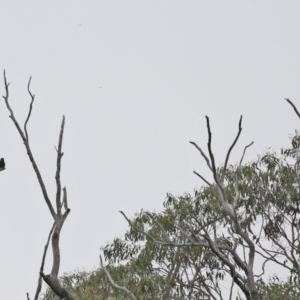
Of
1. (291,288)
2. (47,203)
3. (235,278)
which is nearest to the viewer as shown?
(47,203)

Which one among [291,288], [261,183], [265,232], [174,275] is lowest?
[291,288]

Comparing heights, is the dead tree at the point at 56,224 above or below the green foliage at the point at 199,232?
below

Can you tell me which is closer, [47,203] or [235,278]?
[47,203]

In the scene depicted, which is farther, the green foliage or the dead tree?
the green foliage

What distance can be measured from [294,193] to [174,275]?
2908 millimetres

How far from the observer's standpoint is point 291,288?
32.4 feet

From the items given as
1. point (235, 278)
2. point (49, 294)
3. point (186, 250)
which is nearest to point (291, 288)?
point (186, 250)

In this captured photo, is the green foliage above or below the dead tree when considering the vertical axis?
above

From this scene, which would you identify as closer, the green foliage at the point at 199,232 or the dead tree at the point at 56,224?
the dead tree at the point at 56,224

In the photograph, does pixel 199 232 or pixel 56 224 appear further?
pixel 199 232

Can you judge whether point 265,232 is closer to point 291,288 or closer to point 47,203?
point 291,288

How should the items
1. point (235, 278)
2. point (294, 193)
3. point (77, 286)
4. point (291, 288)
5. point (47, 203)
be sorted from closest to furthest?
1. point (47, 203)
2. point (235, 278)
3. point (291, 288)
4. point (77, 286)
5. point (294, 193)

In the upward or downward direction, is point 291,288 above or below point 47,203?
above

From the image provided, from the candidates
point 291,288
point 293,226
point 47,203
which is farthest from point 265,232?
point 47,203
